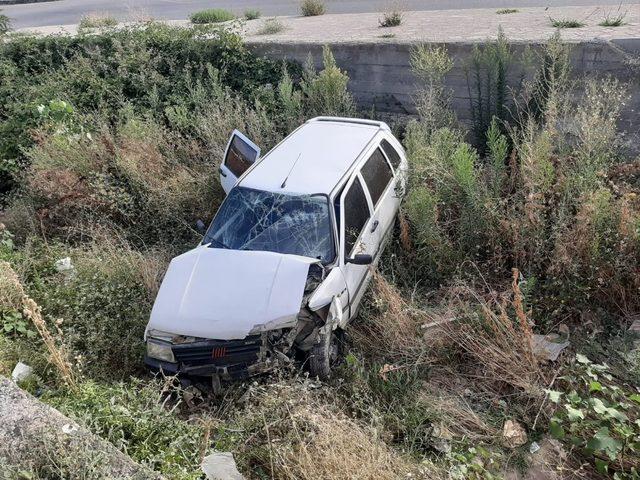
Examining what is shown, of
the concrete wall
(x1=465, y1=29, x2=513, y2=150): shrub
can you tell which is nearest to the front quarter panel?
(x1=465, y1=29, x2=513, y2=150): shrub

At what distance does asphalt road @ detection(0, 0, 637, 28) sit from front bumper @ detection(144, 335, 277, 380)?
970cm

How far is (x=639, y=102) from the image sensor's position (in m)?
7.06

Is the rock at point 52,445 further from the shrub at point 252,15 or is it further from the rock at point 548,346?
the shrub at point 252,15

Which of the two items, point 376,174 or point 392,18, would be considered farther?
point 392,18

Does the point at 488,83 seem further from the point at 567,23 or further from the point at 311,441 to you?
the point at 311,441

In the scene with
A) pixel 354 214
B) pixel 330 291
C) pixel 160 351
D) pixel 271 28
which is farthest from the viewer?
pixel 271 28

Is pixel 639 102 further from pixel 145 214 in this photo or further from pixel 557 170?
pixel 145 214

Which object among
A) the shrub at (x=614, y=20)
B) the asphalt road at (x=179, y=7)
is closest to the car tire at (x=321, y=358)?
the shrub at (x=614, y=20)

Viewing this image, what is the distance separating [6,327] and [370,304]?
3.90 metres

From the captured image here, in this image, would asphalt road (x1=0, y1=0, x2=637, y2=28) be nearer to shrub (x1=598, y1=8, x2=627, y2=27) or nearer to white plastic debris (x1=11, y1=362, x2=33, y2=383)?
shrub (x1=598, y1=8, x2=627, y2=27)

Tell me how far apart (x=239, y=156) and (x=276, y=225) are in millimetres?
1909

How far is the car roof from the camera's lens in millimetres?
5523

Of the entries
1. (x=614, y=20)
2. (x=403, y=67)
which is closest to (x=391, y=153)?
(x=403, y=67)

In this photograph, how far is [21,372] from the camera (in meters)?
5.04
